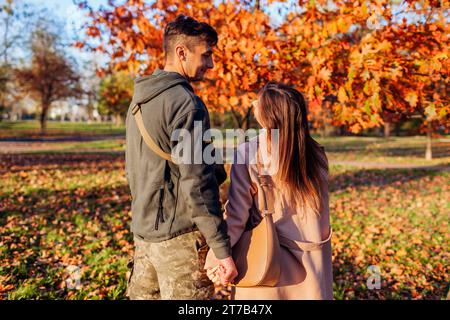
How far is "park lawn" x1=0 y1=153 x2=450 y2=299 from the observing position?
4.16 m

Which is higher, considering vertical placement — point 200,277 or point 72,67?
point 72,67

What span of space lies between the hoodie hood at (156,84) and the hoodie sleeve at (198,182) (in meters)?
0.19

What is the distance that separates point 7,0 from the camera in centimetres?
1504

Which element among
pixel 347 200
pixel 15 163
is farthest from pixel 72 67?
pixel 347 200

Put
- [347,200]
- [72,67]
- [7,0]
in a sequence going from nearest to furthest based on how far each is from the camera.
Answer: [347,200]
[7,0]
[72,67]

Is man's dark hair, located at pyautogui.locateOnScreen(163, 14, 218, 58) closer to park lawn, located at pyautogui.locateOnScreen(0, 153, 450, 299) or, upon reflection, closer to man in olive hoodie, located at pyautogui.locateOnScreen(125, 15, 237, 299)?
man in olive hoodie, located at pyautogui.locateOnScreen(125, 15, 237, 299)

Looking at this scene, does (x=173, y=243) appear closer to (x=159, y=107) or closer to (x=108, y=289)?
(x=159, y=107)

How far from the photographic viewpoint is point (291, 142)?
79.0 inches

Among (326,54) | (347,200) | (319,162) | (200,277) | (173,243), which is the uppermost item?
(326,54)

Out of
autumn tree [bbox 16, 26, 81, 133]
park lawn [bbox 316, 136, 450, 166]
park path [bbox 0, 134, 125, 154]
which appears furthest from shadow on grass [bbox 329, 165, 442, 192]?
autumn tree [bbox 16, 26, 81, 133]

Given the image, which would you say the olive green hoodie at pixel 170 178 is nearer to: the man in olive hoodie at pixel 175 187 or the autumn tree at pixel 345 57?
the man in olive hoodie at pixel 175 187

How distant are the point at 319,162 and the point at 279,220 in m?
0.44

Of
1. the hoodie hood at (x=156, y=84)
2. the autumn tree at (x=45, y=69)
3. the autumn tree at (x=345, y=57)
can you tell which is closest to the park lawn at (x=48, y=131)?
the autumn tree at (x=45, y=69)

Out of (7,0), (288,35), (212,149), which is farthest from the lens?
(7,0)
